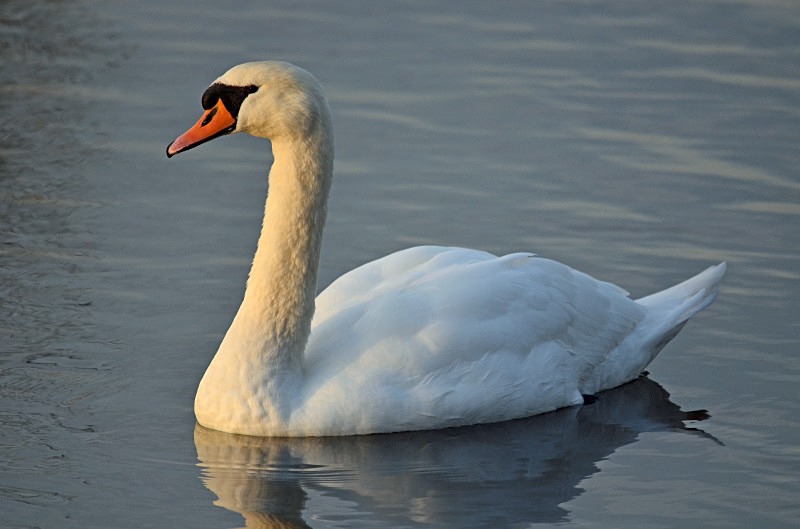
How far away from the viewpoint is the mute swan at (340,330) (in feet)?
28.0

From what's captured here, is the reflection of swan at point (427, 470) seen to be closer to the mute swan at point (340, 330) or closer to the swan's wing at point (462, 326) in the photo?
the mute swan at point (340, 330)

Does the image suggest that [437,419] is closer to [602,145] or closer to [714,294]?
[714,294]

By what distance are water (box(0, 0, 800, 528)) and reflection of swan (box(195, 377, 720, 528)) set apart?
0.06 feet

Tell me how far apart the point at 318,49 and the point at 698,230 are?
15.3ft

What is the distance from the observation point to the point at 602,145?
1304cm

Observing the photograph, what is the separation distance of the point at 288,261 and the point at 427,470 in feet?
4.47

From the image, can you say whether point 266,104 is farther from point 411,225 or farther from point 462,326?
point 411,225

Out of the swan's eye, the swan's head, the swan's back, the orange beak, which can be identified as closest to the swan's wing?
the swan's back

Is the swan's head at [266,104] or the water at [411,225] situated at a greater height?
the swan's head at [266,104]

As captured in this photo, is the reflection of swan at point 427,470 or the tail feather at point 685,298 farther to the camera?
the tail feather at point 685,298

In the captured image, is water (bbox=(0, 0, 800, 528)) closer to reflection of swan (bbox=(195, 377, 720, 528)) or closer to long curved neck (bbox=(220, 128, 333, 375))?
reflection of swan (bbox=(195, 377, 720, 528))

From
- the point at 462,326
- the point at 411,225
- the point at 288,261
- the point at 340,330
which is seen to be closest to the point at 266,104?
the point at 288,261

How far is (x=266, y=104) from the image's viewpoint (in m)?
8.50

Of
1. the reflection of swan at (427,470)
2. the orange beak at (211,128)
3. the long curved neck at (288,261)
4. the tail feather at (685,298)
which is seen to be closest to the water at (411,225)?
the reflection of swan at (427,470)
